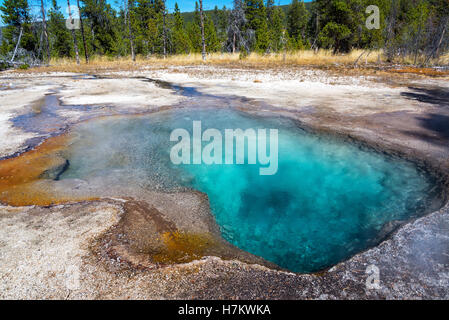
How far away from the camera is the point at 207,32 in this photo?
2808 cm

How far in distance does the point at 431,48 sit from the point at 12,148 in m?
20.9

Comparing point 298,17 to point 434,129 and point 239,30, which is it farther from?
point 434,129

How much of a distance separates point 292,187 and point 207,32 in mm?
27469

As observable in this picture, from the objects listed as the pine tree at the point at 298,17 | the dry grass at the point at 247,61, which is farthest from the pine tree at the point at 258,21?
the pine tree at the point at 298,17

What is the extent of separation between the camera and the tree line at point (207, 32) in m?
19.0

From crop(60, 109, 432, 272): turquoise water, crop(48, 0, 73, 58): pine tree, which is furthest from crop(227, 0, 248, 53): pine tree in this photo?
crop(60, 109, 432, 272): turquoise water

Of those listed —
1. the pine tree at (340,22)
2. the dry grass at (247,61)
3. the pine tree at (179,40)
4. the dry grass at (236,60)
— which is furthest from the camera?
the pine tree at (179,40)

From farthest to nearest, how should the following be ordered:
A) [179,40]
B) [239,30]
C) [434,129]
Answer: [179,40], [239,30], [434,129]

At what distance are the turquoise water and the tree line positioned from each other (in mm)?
16581

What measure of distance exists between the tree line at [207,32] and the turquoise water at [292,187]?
54.4ft

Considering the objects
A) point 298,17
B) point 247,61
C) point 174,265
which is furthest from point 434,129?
point 298,17

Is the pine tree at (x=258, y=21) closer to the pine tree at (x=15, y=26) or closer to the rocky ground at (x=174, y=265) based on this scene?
the pine tree at (x=15, y=26)
